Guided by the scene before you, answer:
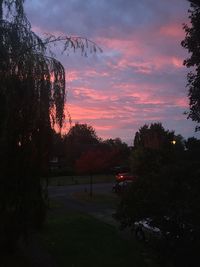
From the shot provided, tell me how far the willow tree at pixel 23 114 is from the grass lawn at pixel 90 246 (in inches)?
117

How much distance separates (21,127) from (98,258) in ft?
19.1

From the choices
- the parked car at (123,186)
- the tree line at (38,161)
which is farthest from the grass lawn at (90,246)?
the tree line at (38,161)

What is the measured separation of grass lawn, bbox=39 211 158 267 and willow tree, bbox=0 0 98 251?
2.98 metres

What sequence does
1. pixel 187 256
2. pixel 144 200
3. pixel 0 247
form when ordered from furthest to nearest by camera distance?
pixel 0 247, pixel 144 200, pixel 187 256

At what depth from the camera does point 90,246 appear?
65.2ft

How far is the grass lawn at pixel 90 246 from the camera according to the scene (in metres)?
17.3

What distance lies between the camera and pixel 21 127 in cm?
1370

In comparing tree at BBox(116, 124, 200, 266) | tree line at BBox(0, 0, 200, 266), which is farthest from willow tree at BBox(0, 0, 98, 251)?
tree at BBox(116, 124, 200, 266)

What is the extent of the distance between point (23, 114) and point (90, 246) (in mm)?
7892

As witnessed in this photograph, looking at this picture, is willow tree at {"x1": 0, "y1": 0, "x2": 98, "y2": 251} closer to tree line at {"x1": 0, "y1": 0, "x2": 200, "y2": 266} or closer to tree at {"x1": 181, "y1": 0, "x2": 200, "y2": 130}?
tree line at {"x1": 0, "y1": 0, "x2": 200, "y2": 266}

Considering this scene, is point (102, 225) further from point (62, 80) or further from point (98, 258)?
point (62, 80)

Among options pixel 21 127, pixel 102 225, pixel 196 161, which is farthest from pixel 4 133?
pixel 102 225

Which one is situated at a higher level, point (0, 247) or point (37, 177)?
point (37, 177)

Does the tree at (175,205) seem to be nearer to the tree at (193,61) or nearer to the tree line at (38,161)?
the tree line at (38,161)
